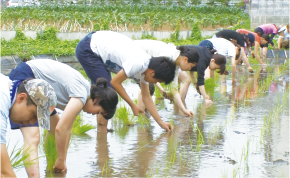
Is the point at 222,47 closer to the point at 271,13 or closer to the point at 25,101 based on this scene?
the point at 25,101

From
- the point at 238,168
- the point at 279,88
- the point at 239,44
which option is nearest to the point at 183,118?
the point at 238,168

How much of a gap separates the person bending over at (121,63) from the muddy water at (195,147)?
0.32 metres

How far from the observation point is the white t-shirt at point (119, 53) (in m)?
4.07

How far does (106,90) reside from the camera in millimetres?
3338

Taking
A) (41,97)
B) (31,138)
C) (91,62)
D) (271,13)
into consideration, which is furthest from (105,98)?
(271,13)

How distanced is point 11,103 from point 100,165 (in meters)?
1.44

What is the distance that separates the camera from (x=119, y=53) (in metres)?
4.38

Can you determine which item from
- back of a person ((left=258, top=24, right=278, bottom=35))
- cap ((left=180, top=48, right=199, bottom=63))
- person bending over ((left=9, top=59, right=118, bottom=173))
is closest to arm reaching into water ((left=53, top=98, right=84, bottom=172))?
person bending over ((left=9, top=59, right=118, bottom=173))

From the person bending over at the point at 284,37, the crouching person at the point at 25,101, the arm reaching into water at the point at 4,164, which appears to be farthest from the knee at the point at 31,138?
the person bending over at the point at 284,37

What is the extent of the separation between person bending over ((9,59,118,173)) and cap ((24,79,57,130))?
73 centimetres

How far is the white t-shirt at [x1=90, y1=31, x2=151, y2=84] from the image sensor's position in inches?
160

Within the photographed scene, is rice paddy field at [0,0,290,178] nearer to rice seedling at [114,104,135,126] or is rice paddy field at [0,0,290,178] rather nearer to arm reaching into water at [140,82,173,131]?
rice seedling at [114,104,135,126]

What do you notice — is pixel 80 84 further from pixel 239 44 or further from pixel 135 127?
pixel 239 44

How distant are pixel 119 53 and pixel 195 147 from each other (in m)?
1.12
